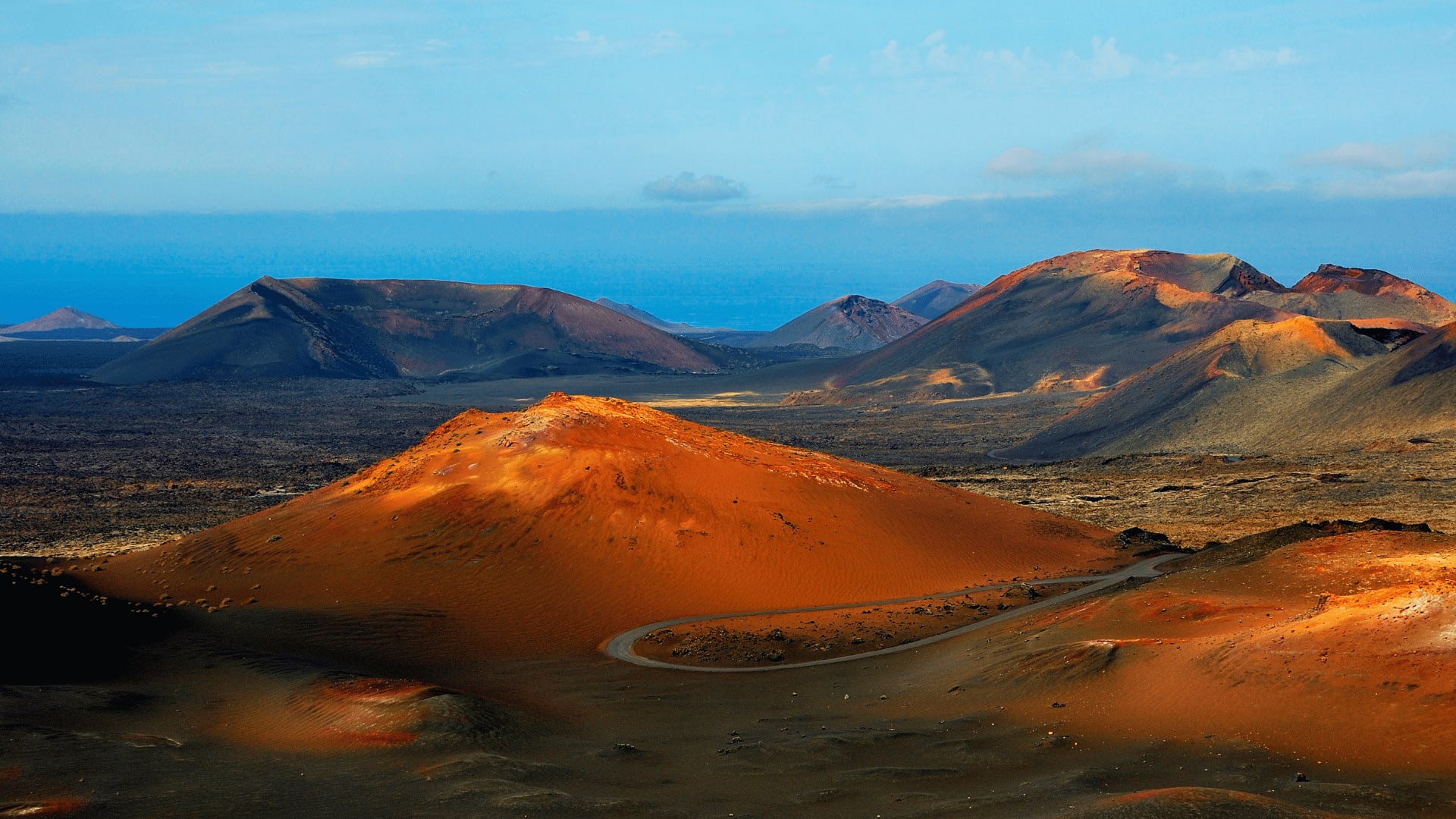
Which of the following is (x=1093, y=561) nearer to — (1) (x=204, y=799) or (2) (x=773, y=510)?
(2) (x=773, y=510)

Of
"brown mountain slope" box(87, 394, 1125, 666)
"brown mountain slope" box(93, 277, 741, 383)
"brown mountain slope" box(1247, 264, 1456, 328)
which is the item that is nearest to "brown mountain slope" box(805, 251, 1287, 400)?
"brown mountain slope" box(1247, 264, 1456, 328)

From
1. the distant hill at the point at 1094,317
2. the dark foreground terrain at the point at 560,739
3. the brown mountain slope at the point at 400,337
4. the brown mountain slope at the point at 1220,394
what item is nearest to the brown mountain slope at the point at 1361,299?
the distant hill at the point at 1094,317

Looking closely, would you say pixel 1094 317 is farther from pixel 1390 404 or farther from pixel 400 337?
pixel 400 337

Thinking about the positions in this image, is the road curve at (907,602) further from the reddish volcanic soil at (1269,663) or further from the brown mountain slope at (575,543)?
the reddish volcanic soil at (1269,663)

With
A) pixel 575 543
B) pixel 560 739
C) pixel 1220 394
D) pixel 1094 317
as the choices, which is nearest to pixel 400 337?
pixel 1094 317

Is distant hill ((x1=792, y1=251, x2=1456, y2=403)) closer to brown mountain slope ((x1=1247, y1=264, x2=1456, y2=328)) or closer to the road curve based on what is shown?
brown mountain slope ((x1=1247, y1=264, x2=1456, y2=328))

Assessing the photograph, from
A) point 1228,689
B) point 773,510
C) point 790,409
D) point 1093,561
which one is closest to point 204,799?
point 1228,689

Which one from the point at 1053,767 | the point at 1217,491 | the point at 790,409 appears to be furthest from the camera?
the point at 790,409
